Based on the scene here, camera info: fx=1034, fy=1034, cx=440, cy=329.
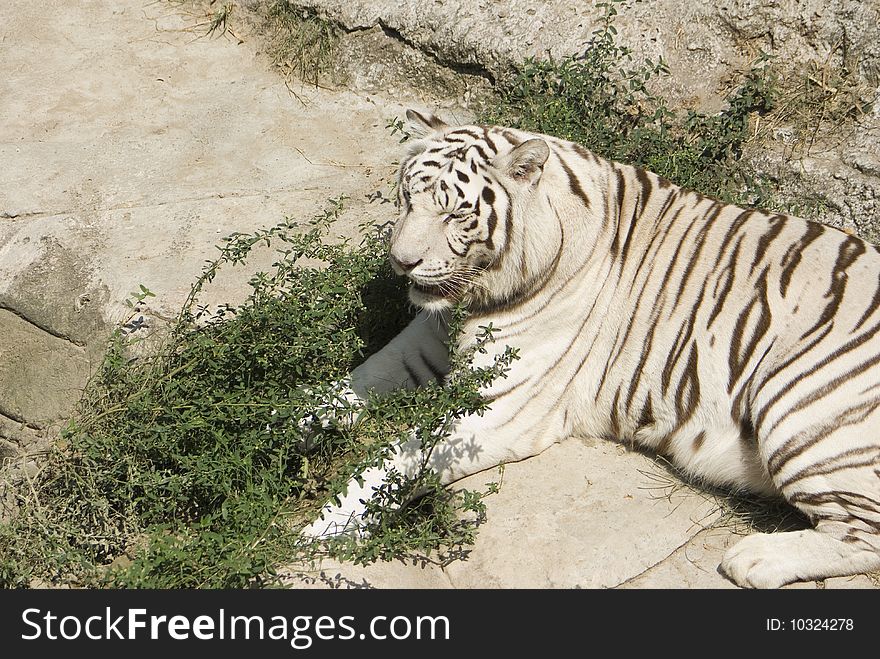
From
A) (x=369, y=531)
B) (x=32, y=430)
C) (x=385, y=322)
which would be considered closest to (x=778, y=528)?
(x=369, y=531)

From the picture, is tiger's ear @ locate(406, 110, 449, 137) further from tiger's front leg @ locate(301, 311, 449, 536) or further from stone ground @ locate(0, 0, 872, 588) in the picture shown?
stone ground @ locate(0, 0, 872, 588)

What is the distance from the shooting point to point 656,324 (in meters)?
3.69

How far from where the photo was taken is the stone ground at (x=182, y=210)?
3.46 meters

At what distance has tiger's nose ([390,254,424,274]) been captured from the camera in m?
3.47

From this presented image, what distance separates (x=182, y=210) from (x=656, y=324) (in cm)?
254

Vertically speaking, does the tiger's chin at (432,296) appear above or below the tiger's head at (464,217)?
below

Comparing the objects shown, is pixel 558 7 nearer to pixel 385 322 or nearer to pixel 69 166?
pixel 385 322

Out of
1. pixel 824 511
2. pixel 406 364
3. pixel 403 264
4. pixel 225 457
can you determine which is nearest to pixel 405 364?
pixel 406 364

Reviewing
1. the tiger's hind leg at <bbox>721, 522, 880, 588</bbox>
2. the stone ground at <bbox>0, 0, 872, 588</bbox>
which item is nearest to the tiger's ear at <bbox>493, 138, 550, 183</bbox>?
the stone ground at <bbox>0, 0, 872, 588</bbox>

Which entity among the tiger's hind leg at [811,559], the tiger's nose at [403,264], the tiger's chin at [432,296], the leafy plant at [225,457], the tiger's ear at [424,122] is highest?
the tiger's ear at [424,122]

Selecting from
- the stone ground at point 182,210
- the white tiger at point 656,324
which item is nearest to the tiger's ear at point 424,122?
the white tiger at point 656,324

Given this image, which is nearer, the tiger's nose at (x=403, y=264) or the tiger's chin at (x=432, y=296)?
the tiger's nose at (x=403, y=264)

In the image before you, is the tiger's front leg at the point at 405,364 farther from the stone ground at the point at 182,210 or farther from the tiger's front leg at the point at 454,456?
the stone ground at the point at 182,210
